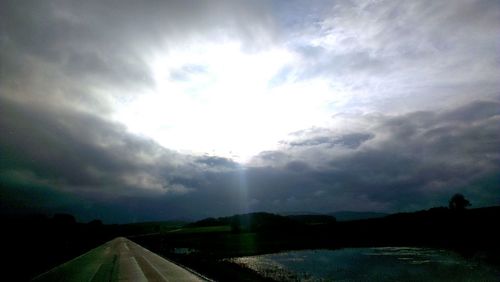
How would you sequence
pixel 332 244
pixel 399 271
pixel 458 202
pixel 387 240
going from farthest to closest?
pixel 458 202
pixel 387 240
pixel 332 244
pixel 399 271

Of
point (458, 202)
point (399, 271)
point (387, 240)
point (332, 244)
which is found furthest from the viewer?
point (458, 202)

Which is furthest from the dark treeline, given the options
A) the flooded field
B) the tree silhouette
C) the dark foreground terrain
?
the tree silhouette

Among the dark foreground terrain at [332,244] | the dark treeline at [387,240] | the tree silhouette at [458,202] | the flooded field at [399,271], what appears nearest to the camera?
the flooded field at [399,271]

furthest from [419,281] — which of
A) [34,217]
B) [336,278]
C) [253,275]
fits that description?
[34,217]

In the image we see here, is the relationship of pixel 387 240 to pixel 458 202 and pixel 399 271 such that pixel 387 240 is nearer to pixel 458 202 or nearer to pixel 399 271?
pixel 399 271

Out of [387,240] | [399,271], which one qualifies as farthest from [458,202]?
[399,271]

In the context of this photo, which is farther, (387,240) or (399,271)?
(387,240)

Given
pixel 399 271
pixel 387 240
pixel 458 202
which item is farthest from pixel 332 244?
pixel 458 202

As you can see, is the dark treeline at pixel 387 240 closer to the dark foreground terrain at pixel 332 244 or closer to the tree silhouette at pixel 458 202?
the dark foreground terrain at pixel 332 244

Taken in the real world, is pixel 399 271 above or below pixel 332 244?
below

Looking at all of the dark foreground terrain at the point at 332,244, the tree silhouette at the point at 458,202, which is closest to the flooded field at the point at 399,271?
the dark foreground terrain at the point at 332,244

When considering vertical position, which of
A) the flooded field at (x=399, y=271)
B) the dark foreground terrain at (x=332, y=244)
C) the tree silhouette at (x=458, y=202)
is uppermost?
the tree silhouette at (x=458, y=202)

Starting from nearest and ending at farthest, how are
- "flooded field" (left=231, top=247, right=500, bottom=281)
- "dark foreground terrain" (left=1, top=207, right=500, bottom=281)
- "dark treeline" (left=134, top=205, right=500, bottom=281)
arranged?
"flooded field" (left=231, top=247, right=500, bottom=281), "dark foreground terrain" (left=1, top=207, right=500, bottom=281), "dark treeline" (left=134, top=205, right=500, bottom=281)

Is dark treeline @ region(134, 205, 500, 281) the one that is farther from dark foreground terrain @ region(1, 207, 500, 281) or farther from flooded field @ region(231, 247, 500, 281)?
flooded field @ region(231, 247, 500, 281)
